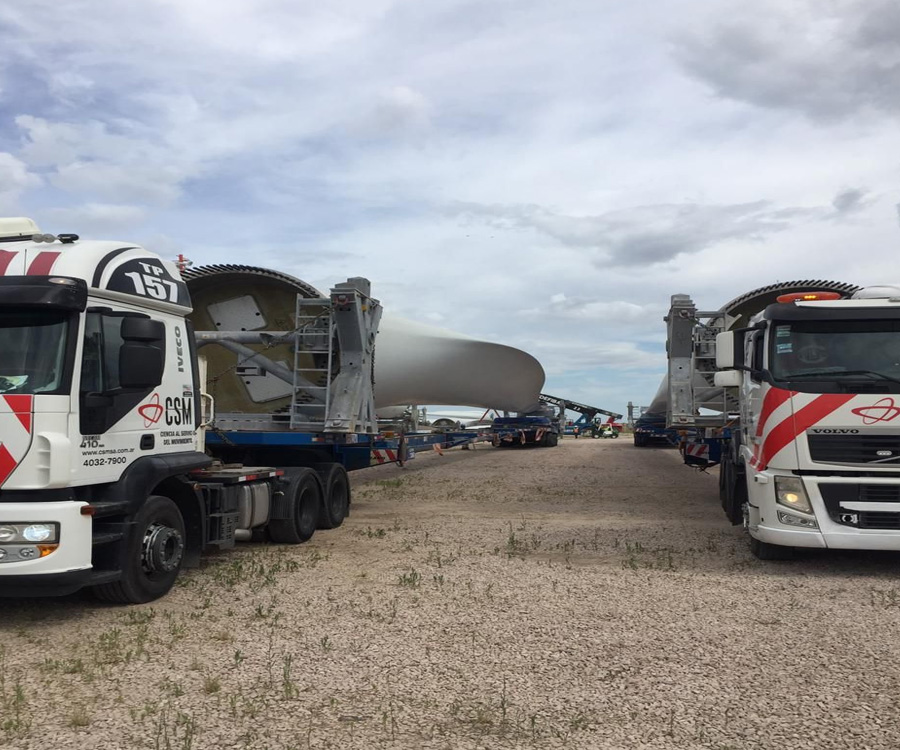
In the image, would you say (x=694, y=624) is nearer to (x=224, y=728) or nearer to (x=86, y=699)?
(x=224, y=728)

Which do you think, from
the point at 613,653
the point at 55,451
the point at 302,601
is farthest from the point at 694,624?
the point at 55,451

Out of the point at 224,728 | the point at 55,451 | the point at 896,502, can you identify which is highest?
the point at 55,451

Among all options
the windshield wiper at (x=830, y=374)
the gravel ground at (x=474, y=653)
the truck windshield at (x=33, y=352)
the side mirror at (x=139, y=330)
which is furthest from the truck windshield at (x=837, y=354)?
the truck windshield at (x=33, y=352)

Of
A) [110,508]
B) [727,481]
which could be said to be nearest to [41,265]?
[110,508]

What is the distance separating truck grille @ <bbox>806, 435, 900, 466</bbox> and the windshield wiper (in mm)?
531

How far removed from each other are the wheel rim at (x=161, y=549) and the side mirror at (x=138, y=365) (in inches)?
44.6

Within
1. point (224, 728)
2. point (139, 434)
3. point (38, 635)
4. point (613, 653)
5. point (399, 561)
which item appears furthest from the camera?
point (399, 561)

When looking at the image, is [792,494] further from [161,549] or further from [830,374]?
[161,549]

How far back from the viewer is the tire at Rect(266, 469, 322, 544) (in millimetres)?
8969

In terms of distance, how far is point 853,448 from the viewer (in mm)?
7098

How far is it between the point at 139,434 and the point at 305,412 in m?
4.80

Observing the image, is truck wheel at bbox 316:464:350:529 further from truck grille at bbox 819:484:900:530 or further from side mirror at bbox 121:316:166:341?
truck grille at bbox 819:484:900:530

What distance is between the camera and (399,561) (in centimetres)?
807

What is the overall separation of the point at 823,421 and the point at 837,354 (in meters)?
0.69
